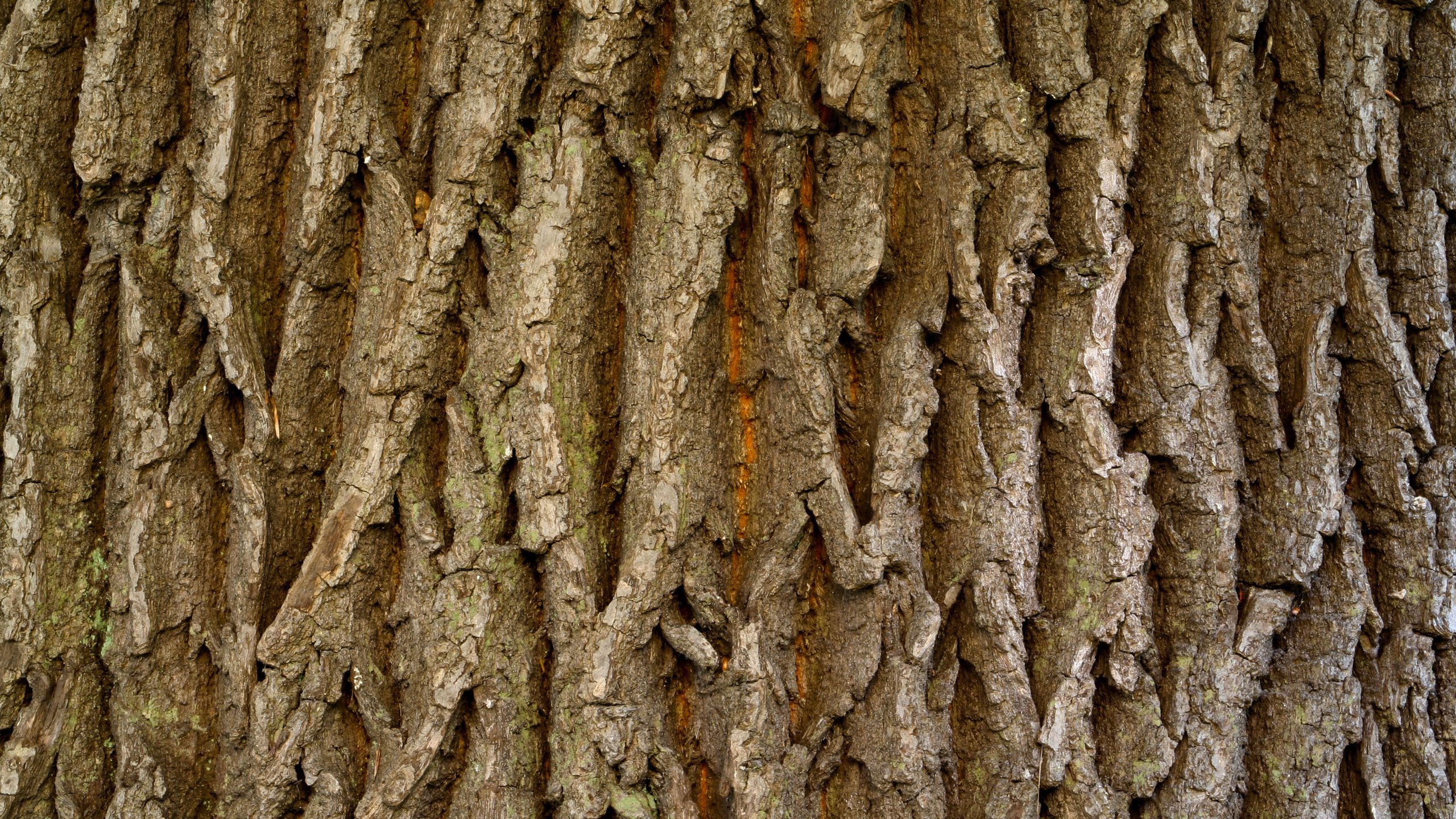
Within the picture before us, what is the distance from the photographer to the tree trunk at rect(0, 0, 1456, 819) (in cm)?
158

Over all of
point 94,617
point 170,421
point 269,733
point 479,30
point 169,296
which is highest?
point 479,30

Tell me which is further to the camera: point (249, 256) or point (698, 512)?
point (249, 256)

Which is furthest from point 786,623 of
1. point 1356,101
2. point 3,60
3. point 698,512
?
point 3,60

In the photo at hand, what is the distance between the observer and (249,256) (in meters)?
1.71

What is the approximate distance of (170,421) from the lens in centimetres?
165

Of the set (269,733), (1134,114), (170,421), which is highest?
(1134,114)

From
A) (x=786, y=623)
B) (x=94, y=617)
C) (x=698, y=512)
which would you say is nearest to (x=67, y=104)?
(x=94, y=617)

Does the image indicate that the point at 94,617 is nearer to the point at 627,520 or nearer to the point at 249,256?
the point at 249,256

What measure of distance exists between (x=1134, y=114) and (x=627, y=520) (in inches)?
43.6

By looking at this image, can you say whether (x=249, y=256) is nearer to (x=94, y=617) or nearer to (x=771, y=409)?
(x=94, y=617)

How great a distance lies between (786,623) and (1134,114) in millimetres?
1053

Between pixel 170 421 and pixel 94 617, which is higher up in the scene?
pixel 170 421

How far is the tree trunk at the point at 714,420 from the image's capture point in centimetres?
158

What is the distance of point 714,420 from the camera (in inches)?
64.1
